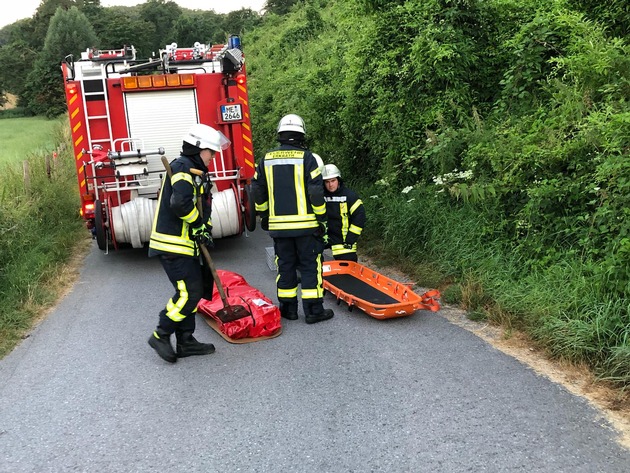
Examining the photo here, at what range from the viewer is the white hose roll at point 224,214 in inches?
288

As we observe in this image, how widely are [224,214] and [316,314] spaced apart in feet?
8.92

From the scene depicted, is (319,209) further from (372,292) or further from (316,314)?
(372,292)

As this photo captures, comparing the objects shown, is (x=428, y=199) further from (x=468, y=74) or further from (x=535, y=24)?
(x=535, y=24)

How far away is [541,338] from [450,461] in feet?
5.56

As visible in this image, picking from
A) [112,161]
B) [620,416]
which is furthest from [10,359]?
[620,416]

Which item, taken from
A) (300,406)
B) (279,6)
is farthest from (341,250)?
(279,6)

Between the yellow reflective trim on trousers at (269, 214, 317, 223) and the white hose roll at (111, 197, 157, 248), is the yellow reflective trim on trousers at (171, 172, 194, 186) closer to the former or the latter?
the yellow reflective trim on trousers at (269, 214, 317, 223)

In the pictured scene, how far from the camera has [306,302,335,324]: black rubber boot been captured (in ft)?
16.8

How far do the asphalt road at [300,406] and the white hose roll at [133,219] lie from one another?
211cm

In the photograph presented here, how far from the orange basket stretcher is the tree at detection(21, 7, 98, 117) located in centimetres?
4204

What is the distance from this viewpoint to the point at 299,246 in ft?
16.9

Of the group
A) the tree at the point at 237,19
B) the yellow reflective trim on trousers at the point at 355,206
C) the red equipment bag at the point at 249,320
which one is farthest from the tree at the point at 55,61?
the red equipment bag at the point at 249,320

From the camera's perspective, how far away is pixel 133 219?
279 inches

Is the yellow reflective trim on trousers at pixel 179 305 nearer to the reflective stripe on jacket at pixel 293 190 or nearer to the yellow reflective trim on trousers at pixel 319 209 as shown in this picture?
the reflective stripe on jacket at pixel 293 190
